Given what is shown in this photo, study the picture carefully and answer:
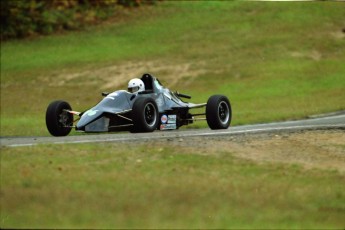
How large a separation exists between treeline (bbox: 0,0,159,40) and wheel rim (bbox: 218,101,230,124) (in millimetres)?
35174

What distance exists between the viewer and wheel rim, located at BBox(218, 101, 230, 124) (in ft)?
81.0

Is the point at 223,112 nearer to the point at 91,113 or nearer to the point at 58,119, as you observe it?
the point at 91,113

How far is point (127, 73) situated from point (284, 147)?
31.2 meters

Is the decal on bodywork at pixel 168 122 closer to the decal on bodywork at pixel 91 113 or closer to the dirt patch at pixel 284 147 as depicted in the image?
the decal on bodywork at pixel 91 113

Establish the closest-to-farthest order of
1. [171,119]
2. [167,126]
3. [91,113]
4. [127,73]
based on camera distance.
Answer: [91,113], [167,126], [171,119], [127,73]

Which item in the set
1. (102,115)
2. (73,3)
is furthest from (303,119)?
(73,3)

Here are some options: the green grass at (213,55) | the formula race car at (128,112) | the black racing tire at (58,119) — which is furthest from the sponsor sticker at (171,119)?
the green grass at (213,55)

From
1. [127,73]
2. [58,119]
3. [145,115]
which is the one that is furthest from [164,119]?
[127,73]

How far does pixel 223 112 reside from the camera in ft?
81.9

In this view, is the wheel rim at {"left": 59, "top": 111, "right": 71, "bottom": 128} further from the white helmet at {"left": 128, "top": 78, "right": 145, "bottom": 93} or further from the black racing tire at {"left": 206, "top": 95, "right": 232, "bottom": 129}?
the black racing tire at {"left": 206, "top": 95, "right": 232, "bottom": 129}

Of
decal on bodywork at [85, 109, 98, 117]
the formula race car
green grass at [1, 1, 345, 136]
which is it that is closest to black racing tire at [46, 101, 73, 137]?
the formula race car

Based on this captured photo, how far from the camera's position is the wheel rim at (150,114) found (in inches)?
883

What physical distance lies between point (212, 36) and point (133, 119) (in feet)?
122

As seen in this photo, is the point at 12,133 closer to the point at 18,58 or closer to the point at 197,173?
the point at 197,173
